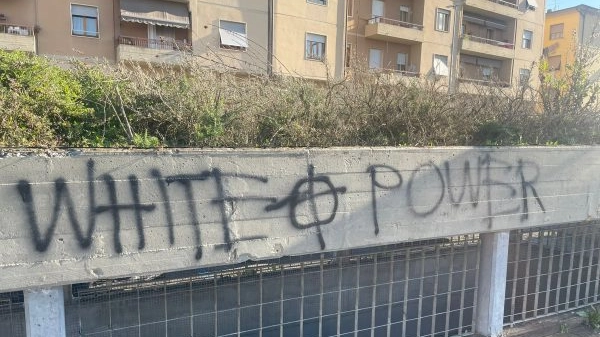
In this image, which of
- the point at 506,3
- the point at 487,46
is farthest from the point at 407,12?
the point at 506,3

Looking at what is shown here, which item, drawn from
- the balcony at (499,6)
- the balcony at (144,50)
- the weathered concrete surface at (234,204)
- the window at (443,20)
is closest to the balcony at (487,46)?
the window at (443,20)

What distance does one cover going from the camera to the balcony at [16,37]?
43.8ft

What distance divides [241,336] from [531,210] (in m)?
3.61

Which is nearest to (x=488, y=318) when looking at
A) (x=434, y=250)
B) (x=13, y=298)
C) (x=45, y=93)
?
(x=434, y=250)

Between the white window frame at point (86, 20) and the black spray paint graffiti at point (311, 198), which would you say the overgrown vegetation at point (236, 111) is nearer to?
the black spray paint graffiti at point (311, 198)

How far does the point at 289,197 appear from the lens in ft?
10.7

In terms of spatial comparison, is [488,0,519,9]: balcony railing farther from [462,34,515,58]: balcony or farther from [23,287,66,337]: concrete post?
[23,287,66,337]: concrete post

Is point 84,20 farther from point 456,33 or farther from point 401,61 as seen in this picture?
point 456,33

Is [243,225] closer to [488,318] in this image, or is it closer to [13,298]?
[13,298]

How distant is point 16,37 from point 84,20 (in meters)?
2.69

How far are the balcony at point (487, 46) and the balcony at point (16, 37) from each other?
871 inches

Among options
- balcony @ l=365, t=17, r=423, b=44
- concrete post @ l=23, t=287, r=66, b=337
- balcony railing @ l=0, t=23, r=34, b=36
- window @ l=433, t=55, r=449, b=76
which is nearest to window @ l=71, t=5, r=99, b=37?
balcony railing @ l=0, t=23, r=34, b=36

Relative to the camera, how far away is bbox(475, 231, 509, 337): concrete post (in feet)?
14.5

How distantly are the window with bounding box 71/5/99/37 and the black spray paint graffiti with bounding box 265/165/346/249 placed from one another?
1595 centimetres
